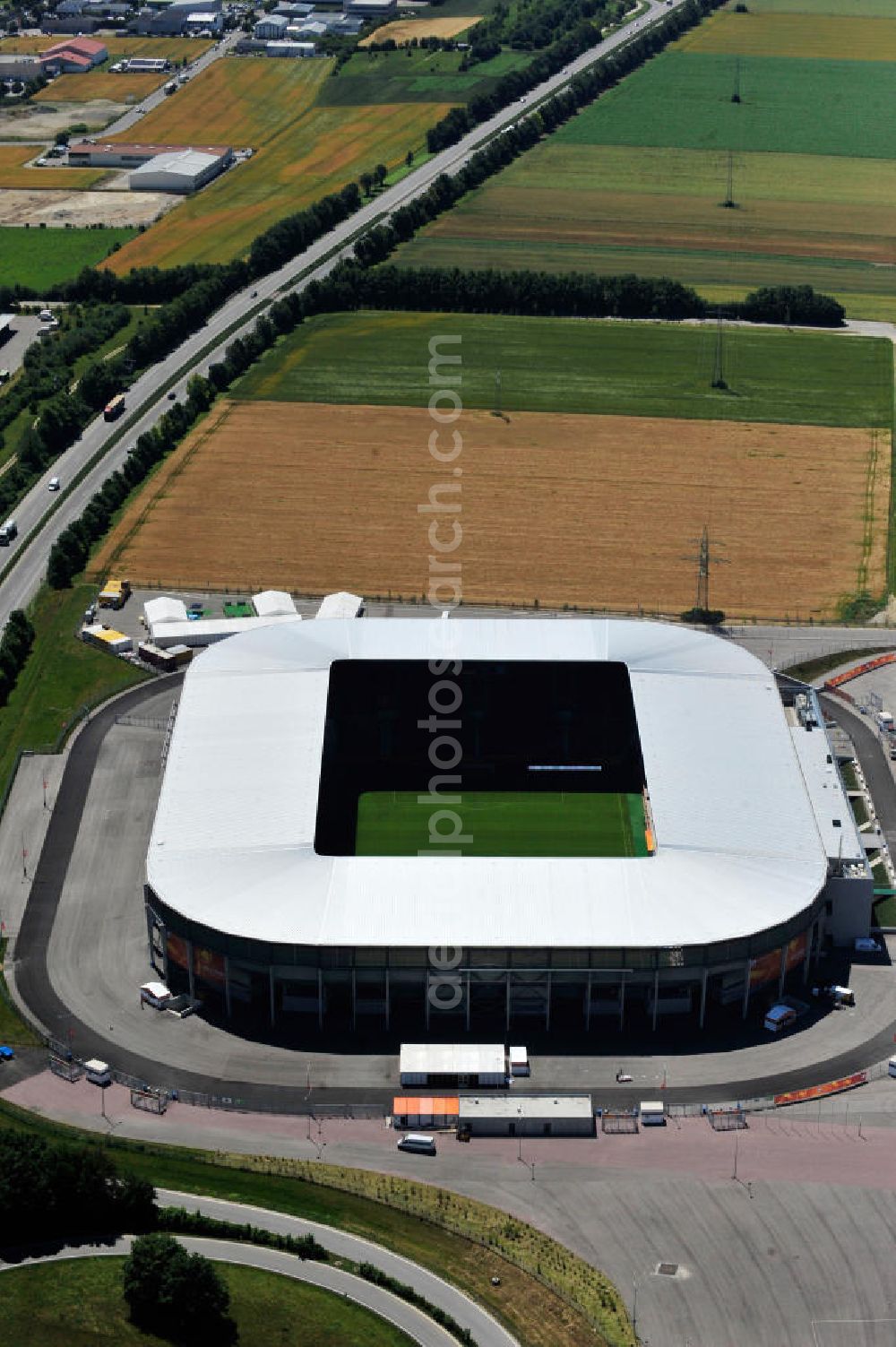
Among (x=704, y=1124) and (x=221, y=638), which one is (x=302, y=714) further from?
(x=704, y=1124)

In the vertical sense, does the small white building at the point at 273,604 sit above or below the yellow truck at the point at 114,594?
above

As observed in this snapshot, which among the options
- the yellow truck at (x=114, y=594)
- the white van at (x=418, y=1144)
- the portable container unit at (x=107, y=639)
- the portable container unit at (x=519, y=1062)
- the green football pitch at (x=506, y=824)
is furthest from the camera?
the yellow truck at (x=114, y=594)

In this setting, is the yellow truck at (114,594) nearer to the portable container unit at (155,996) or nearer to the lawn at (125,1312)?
the portable container unit at (155,996)

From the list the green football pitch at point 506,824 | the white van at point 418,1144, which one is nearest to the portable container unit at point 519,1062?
the white van at point 418,1144

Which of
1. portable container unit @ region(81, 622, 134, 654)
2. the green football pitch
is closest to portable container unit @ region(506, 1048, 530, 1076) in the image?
the green football pitch

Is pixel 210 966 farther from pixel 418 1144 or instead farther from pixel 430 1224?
pixel 430 1224

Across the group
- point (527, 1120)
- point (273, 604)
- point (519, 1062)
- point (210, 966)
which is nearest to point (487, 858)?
point (519, 1062)
